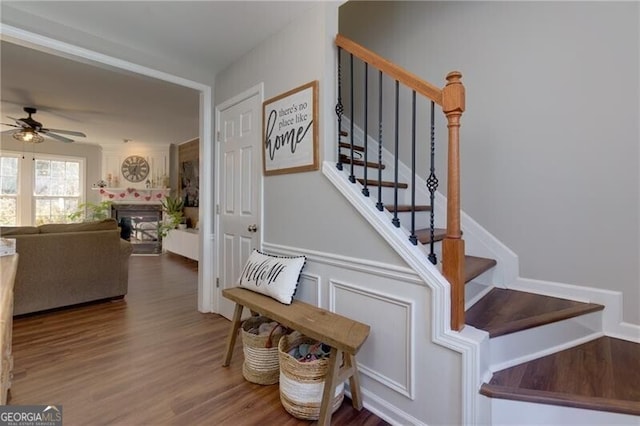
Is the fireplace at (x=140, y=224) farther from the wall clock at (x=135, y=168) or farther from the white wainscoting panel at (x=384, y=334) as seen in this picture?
the white wainscoting panel at (x=384, y=334)

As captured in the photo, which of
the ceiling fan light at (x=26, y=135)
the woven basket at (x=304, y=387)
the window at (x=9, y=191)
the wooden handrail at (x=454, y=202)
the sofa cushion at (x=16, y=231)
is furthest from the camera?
the window at (x=9, y=191)

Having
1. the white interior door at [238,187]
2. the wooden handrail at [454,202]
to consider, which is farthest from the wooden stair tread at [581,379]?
the white interior door at [238,187]

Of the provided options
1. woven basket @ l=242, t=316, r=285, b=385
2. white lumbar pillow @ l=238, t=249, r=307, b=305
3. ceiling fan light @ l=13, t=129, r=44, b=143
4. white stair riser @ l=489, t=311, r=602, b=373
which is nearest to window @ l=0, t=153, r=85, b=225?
ceiling fan light @ l=13, t=129, r=44, b=143

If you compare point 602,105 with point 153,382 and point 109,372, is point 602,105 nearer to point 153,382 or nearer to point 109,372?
point 153,382

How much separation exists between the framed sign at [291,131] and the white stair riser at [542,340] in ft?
4.60

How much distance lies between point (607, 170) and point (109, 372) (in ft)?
10.9

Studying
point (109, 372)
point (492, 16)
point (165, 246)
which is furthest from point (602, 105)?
point (165, 246)

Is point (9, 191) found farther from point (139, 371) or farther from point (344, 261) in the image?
point (344, 261)

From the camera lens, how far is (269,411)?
5.46 ft

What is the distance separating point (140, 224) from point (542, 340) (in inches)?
293

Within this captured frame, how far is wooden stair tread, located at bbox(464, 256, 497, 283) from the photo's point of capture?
181 cm

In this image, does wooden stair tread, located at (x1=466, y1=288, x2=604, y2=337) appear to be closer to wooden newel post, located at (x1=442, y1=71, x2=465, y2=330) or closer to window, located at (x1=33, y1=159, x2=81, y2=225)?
wooden newel post, located at (x1=442, y1=71, x2=465, y2=330)

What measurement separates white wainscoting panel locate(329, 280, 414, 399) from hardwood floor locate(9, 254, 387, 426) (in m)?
0.25

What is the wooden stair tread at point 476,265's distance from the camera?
5.94 feet
